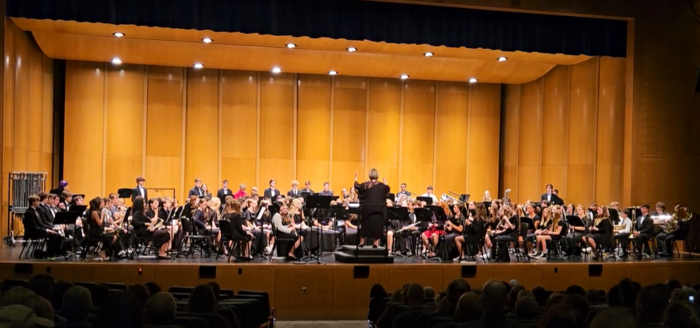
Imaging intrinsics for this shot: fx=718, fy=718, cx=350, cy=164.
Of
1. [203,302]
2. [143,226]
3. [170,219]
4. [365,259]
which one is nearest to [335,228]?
[365,259]

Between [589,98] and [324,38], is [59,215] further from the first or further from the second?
[589,98]

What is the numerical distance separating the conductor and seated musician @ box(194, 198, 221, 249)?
10.0ft

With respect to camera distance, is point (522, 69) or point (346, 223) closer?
point (346, 223)

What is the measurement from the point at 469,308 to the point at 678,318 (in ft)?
4.85

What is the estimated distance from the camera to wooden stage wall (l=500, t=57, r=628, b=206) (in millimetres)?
18094

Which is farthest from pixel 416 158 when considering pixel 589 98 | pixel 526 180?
pixel 589 98

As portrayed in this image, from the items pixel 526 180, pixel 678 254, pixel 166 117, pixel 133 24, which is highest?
pixel 133 24

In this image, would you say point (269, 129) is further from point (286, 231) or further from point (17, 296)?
point (17, 296)

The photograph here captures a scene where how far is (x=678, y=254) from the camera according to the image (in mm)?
15797

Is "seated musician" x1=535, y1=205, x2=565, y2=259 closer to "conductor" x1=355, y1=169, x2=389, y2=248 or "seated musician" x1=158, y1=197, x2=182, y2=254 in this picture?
"conductor" x1=355, y1=169, x2=389, y2=248

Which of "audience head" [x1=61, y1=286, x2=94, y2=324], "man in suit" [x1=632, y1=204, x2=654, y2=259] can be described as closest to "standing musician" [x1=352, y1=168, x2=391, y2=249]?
"man in suit" [x1=632, y1=204, x2=654, y2=259]

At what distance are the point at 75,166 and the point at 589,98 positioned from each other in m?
14.0

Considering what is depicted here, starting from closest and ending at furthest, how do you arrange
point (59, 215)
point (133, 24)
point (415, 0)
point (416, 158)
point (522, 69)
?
point (59, 215) → point (133, 24) → point (415, 0) → point (522, 69) → point (416, 158)

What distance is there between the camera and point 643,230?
1529cm
